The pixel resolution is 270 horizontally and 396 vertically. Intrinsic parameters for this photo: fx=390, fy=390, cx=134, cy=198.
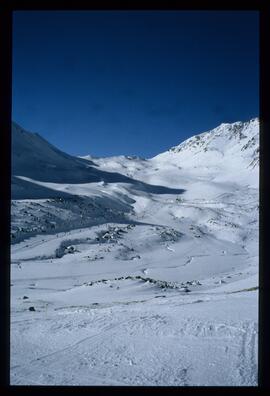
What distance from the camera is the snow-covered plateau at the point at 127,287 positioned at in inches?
128

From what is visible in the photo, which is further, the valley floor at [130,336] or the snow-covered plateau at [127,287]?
the snow-covered plateau at [127,287]

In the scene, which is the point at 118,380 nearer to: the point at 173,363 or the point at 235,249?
the point at 173,363

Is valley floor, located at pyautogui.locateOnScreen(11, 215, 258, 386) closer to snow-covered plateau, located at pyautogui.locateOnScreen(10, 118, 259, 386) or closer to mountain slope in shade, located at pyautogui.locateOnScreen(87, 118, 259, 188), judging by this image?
snow-covered plateau, located at pyautogui.locateOnScreen(10, 118, 259, 386)

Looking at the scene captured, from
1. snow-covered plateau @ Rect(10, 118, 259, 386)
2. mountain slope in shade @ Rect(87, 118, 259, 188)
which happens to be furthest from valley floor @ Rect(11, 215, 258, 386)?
mountain slope in shade @ Rect(87, 118, 259, 188)

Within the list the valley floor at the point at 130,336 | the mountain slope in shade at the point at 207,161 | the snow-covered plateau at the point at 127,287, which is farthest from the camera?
the mountain slope in shade at the point at 207,161

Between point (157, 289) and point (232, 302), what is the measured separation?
16.3ft

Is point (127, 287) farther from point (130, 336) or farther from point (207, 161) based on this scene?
point (207, 161)

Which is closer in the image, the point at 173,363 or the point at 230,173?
the point at 173,363

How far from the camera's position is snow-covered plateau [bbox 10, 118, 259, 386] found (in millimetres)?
3252

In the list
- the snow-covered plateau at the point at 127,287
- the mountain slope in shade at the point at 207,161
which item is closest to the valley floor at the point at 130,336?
the snow-covered plateau at the point at 127,287

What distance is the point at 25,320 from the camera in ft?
20.5

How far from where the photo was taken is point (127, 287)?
12.0m

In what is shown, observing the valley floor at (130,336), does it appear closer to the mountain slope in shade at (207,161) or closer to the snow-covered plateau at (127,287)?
the snow-covered plateau at (127,287)

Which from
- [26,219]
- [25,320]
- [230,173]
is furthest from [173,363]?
[230,173]
